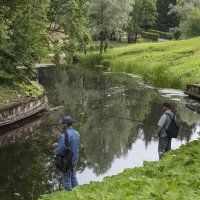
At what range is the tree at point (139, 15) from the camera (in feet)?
313

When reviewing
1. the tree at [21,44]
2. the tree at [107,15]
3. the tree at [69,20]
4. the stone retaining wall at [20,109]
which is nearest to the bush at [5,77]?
the tree at [21,44]

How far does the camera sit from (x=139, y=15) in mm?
A: 98000

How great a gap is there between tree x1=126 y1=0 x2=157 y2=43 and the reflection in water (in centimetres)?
5248

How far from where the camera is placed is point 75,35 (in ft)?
129

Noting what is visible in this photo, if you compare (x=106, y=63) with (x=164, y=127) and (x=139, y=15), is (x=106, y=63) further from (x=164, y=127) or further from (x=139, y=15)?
(x=164, y=127)

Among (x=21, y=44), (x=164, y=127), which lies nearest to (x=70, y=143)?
(x=164, y=127)

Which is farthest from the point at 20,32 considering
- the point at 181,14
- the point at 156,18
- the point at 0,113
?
the point at 156,18

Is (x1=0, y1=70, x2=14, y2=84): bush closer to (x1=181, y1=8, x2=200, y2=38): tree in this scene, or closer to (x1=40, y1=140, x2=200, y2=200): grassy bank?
(x1=40, y1=140, x2=200, y2=200): grassy bank

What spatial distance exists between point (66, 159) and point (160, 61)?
4595 cm

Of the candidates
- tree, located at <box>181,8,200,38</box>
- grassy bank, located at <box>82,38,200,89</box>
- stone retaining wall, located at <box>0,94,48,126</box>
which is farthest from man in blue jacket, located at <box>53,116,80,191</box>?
tree, located at <box>181,8,200,38</box>

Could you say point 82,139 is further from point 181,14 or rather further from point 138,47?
point 181,14

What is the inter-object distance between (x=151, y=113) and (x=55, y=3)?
1643 centimetres

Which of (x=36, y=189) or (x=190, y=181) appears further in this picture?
(x=36, y=189)

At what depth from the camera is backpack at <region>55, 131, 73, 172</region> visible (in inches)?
437
